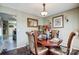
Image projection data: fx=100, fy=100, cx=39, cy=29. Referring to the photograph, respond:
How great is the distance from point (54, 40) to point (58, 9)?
→ 54 centimetres

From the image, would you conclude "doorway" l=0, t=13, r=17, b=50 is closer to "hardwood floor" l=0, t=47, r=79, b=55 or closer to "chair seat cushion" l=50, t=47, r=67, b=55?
"hardwood floor" l=0, t=47, r=79, b=55

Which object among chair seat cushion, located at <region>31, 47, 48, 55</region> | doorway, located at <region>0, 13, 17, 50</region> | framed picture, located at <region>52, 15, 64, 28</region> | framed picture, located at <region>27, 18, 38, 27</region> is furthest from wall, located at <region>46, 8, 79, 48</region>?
doorway, located at <region>0, 13, 17, 50</region>

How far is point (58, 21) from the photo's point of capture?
1764 mm

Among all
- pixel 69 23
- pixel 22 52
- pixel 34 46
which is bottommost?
pixel 22 52

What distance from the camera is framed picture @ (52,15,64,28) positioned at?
1750mm

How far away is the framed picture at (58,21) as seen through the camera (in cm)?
175

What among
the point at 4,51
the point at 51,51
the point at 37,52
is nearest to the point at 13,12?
the point at 4,51

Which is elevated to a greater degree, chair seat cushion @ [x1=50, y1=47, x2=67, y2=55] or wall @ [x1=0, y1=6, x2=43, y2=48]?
wall @ [x1=0, y1=6, x2=43, y2=48]

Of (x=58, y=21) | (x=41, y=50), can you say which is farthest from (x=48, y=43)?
(x=58, y=21)

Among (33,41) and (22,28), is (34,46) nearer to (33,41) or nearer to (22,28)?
(33,41)

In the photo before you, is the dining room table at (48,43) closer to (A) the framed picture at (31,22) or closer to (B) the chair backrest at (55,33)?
(B) the chair backrest at (55,33)

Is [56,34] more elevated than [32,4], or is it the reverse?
[32,4]

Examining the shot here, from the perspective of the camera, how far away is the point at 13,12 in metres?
1.70

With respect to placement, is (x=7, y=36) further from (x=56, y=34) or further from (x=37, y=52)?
(x=56, y=34)
